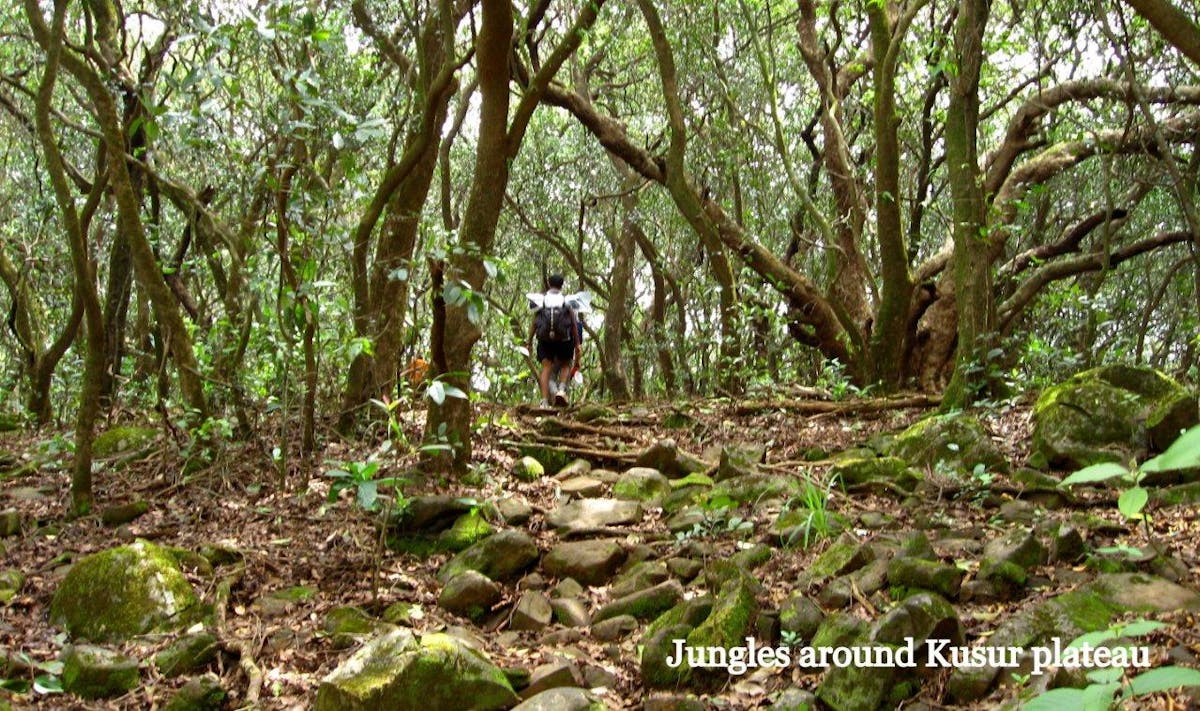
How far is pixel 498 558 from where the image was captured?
531 centimetres

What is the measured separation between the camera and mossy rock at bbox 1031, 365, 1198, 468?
555cm

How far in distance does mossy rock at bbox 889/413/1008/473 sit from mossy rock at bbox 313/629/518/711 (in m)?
3.33

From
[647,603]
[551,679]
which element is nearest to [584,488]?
[647,603]

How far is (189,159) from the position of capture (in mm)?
10242

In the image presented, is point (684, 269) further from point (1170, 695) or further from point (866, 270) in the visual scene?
point (1170, 695)

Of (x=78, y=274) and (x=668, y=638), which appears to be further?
(x=78, y=274)

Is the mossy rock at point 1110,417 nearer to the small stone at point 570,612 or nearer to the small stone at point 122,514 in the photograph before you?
the small stone at point 570,612

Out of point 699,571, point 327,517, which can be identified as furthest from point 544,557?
point 327,517

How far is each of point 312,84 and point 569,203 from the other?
13.3m

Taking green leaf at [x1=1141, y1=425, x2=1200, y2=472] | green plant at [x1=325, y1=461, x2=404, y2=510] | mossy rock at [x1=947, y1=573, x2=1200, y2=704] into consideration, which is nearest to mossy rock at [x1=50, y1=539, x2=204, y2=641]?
green plant at [x1=325, y1=461, x2=404, y2=510]

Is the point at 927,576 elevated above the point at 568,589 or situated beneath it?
elevated above

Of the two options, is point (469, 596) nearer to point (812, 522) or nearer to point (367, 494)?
point (367, 494)

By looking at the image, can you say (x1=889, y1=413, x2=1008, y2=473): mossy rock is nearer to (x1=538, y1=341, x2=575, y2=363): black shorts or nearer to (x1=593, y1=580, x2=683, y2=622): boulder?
(x1=593, y1=580, x2=683, y2=622): boulder

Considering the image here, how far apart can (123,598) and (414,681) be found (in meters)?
1.92
